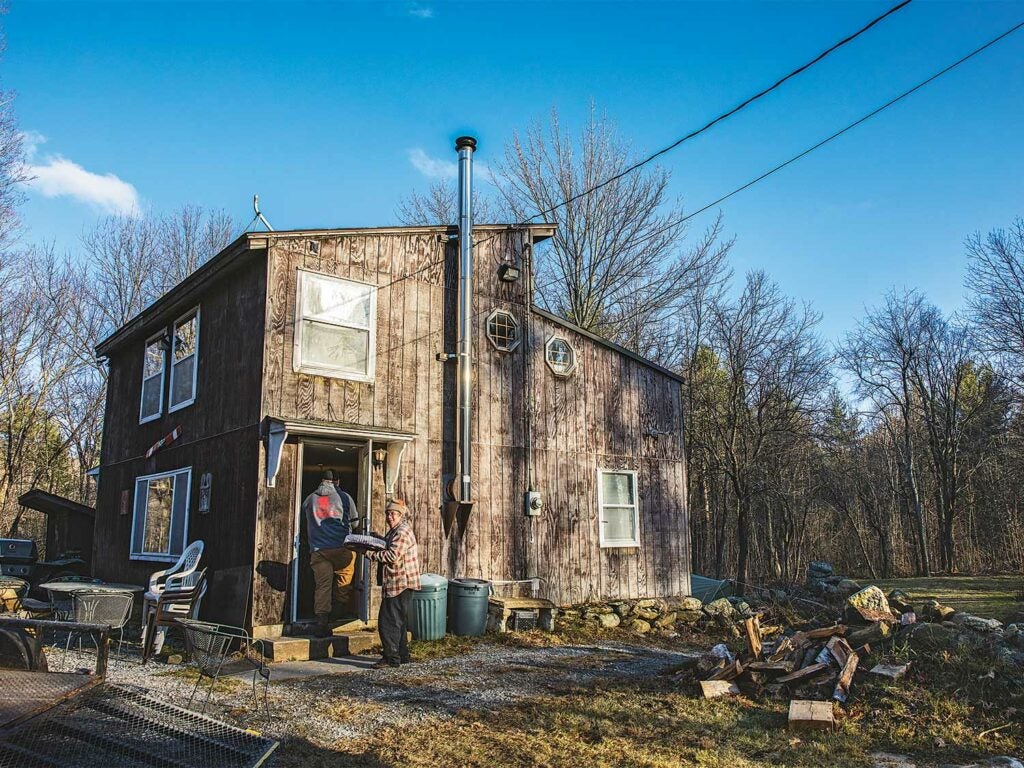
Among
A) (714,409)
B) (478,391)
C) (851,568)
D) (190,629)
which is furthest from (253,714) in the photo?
(851,568)

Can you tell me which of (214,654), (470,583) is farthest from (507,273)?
(214,654)

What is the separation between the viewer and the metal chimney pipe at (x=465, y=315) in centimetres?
1109

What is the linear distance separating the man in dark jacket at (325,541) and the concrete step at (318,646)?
0.29 m

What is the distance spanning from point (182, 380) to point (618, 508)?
7.72 meters

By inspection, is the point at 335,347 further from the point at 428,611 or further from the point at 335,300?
the point at 428,611

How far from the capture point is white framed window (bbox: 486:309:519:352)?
12.1m

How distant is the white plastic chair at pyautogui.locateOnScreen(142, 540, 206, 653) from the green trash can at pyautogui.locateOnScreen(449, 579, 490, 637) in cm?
330

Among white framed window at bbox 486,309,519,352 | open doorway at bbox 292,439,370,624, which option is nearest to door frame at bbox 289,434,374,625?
open doorway at bbox 292,439,370,624

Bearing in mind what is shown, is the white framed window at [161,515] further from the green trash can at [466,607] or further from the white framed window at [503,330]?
the white framed window at [503,330]

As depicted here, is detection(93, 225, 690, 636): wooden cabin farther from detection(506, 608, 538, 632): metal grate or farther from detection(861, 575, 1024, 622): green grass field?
detection(861, 575, 1024, 622): green grass field

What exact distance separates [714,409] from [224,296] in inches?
674

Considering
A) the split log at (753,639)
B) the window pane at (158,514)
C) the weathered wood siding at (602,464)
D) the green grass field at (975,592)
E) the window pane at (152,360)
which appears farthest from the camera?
the window pane at (152,360)

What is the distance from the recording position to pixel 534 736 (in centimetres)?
585

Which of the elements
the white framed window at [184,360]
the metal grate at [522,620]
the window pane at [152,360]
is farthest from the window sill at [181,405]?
the metal grate at [522,620]
